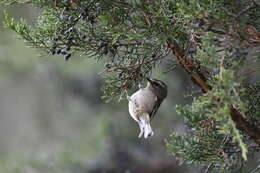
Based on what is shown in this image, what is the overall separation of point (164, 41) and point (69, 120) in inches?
385

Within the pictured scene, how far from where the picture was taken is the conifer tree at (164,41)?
2328 mm

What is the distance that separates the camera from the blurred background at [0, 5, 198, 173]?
289 inches

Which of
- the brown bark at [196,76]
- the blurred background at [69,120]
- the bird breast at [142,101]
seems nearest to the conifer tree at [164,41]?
the brown bark at [196,76]

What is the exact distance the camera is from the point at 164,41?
246 centimetres

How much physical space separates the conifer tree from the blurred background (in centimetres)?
231

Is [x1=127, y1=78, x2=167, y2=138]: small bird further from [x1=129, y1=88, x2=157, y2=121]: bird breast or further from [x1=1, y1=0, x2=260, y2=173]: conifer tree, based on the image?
[x1=1, y1=0, x2=260, y2=173]: conifer tree

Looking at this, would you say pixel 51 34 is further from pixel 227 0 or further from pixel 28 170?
pixel 28 170

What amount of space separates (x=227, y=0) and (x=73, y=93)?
7630 mm

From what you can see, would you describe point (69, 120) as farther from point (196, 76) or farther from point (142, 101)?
point (196, 76)

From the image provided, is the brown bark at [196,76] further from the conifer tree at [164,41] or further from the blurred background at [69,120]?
the blurred background at [69,120]

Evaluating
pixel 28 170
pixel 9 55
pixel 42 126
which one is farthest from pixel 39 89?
pixel 28 170

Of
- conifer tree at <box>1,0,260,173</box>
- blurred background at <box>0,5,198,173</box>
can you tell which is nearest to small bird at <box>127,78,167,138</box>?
conifer tree at <box>1,0,260,173</box>

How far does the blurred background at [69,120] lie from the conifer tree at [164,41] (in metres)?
2.31

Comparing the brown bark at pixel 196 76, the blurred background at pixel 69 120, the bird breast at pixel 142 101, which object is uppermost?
the brown bark at pixel 196 76
